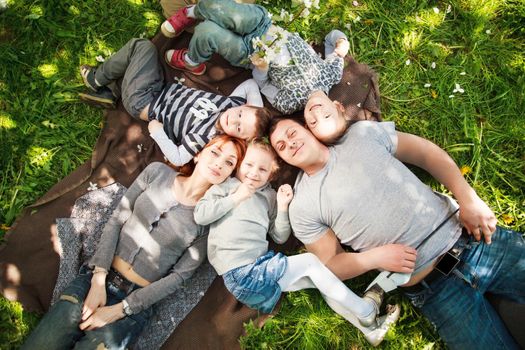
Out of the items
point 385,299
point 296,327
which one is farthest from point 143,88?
point 385,299

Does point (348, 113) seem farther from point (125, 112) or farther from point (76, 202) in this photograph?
point (76, 202)

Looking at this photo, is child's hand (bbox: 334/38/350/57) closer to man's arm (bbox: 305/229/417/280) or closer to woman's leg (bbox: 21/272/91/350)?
man's arm (bbox: 305/229/417/280)

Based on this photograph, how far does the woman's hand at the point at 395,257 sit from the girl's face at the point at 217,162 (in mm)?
1383

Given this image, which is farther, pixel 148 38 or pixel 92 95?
pixel 148 38

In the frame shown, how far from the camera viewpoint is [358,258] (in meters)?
3.60

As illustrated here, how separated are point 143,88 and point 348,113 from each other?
199 cm

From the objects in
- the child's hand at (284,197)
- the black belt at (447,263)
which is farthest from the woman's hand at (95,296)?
the black belt at (447,263)

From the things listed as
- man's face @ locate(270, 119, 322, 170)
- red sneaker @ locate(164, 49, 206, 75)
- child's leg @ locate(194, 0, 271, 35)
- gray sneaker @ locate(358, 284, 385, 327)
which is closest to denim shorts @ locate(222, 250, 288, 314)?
gray sneaker @ locate(358, 284, 385, 327)

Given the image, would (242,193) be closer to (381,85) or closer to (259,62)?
(259,62)

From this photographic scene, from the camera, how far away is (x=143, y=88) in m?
4.08

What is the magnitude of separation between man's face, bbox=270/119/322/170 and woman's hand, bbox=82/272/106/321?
6.00 ft

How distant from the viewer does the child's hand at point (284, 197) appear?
12.4 feet

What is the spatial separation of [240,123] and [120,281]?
1710mm

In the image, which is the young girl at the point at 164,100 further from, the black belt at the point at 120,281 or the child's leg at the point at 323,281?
the child's leg at the point at 323,281
